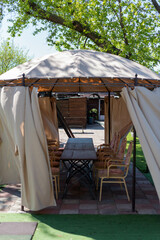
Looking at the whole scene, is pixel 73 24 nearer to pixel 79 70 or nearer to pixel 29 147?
pixel 79 70

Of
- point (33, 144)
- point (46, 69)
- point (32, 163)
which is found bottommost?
point (32, 163)

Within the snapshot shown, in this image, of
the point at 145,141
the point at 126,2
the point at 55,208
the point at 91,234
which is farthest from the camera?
the point at 126,2

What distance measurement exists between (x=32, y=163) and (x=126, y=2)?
1023 cm

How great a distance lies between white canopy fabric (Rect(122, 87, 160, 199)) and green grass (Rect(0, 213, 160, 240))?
0.56m

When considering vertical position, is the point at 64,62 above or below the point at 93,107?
above

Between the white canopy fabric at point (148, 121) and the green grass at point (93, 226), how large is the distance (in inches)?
21.9

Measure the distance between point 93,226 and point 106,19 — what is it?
10.2 metres

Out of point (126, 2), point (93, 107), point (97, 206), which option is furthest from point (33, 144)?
point (93, 107)

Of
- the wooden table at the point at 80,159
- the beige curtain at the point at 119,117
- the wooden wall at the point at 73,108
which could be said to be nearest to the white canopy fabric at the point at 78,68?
the wooden table at the point at 80,159

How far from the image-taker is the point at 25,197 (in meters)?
3.97

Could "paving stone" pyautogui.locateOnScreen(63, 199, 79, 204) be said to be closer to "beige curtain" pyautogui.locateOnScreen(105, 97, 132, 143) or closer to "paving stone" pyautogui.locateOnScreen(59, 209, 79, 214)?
"paving stone" pyautogui.locateOnScreen(59, 209, 79, 214)

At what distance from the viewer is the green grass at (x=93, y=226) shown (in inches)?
131

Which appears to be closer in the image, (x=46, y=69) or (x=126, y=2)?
(x=46, y=69)

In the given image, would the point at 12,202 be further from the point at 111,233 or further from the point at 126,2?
the point at 126,2
